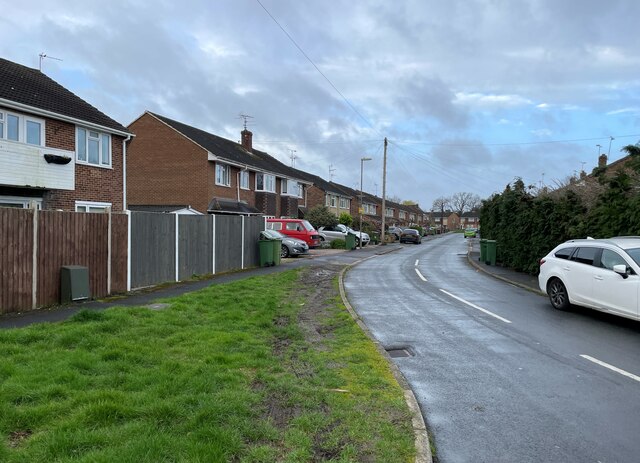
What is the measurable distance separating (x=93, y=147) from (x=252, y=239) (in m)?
7.37

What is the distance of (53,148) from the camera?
1727 cm

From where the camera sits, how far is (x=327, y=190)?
60.4 metres

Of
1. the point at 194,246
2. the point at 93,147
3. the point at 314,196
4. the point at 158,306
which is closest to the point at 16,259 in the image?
the point at 158,306

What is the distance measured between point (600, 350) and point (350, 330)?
12.4 feet

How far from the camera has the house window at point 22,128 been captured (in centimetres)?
1597

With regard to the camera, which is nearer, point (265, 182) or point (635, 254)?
point (635, 254)

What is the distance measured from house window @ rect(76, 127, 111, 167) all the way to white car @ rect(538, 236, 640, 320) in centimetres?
1684

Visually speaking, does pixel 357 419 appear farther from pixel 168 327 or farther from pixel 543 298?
pixel 543 298

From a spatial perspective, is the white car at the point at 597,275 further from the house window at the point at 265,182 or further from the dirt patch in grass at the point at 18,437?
the house window at the point at 265,182

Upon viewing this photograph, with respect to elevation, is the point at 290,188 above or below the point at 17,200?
above

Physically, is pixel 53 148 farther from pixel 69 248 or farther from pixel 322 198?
pixel 322 198

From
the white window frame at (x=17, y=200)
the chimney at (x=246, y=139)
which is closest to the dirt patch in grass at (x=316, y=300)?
the white window frame at (x=17, y=200)

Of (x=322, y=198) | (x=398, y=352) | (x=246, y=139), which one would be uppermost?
(x=246, y=139)

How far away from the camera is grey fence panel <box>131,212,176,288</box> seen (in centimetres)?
1270
